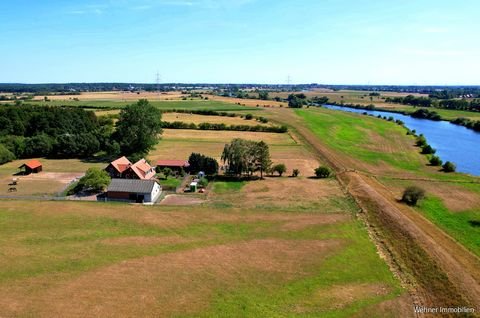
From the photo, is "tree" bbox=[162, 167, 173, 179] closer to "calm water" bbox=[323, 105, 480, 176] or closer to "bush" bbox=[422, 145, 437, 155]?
"calm water" bbox=[323, 105, 480, 176]

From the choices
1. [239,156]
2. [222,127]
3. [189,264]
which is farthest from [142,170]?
[222,127]

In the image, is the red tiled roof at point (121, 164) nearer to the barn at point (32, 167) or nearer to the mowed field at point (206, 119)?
the barn at point (32, 167)

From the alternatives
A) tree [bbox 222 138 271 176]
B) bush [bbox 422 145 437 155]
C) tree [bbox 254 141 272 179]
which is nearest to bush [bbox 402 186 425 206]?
tree [bbox 254 141 272 179]

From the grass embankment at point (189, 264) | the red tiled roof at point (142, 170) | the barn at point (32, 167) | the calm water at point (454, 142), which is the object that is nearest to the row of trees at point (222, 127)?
the calm water at point (454, 142)

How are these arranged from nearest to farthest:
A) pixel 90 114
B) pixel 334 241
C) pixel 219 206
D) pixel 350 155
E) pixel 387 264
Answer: pixel 387 264
pixel 334 241
pixel 219 206
pixel 350 155
pixel 90 114

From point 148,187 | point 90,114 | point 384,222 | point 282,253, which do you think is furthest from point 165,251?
point 90,114

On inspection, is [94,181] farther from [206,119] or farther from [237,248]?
[206,119]

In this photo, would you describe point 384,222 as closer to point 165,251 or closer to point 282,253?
point 282,253
